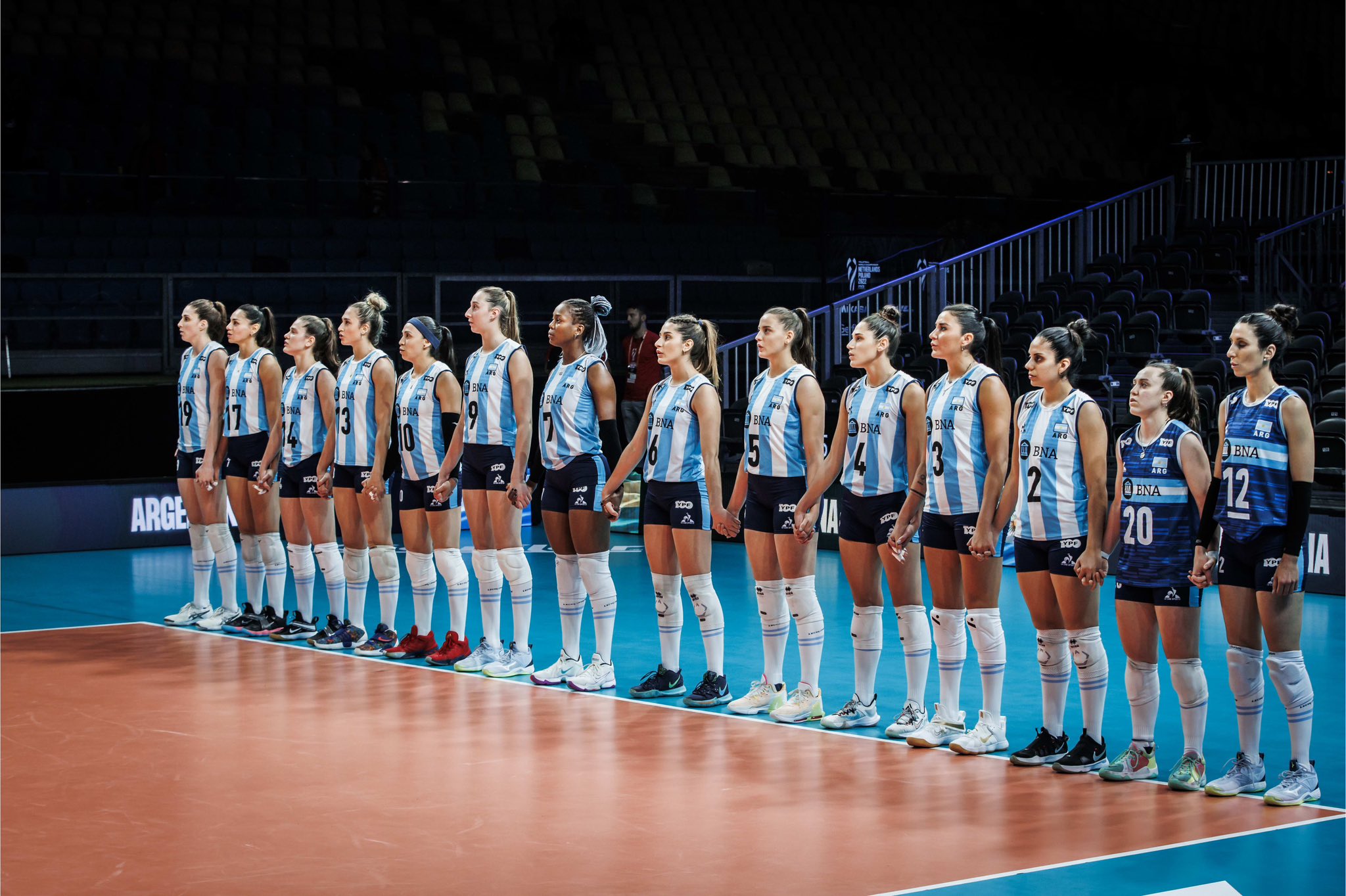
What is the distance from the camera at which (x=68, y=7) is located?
1756 centimetres

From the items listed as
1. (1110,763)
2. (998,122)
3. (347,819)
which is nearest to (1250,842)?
(1110,763)

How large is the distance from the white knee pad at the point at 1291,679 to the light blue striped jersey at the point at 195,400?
626cm

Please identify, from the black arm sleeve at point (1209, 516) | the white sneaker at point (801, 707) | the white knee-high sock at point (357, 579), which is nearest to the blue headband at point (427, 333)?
the white knee-high sock at point (357, 579)

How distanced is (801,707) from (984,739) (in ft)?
3.01

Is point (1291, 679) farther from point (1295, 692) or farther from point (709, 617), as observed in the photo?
point (709, 617)

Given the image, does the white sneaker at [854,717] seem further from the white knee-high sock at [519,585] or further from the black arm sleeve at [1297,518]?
the black arm sleeve at [1297,518]

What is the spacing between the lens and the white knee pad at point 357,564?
8.73m

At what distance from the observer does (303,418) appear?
8938mm

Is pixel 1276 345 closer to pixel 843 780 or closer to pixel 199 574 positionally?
pixel 843 780

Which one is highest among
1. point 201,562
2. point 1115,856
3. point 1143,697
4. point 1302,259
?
point 1302,259

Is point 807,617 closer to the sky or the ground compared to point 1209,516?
closer to the ground

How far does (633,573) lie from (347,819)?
6.51m

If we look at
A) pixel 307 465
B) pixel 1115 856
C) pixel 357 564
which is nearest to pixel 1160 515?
pixel 1115 856

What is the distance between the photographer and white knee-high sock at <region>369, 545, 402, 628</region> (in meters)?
8.60
